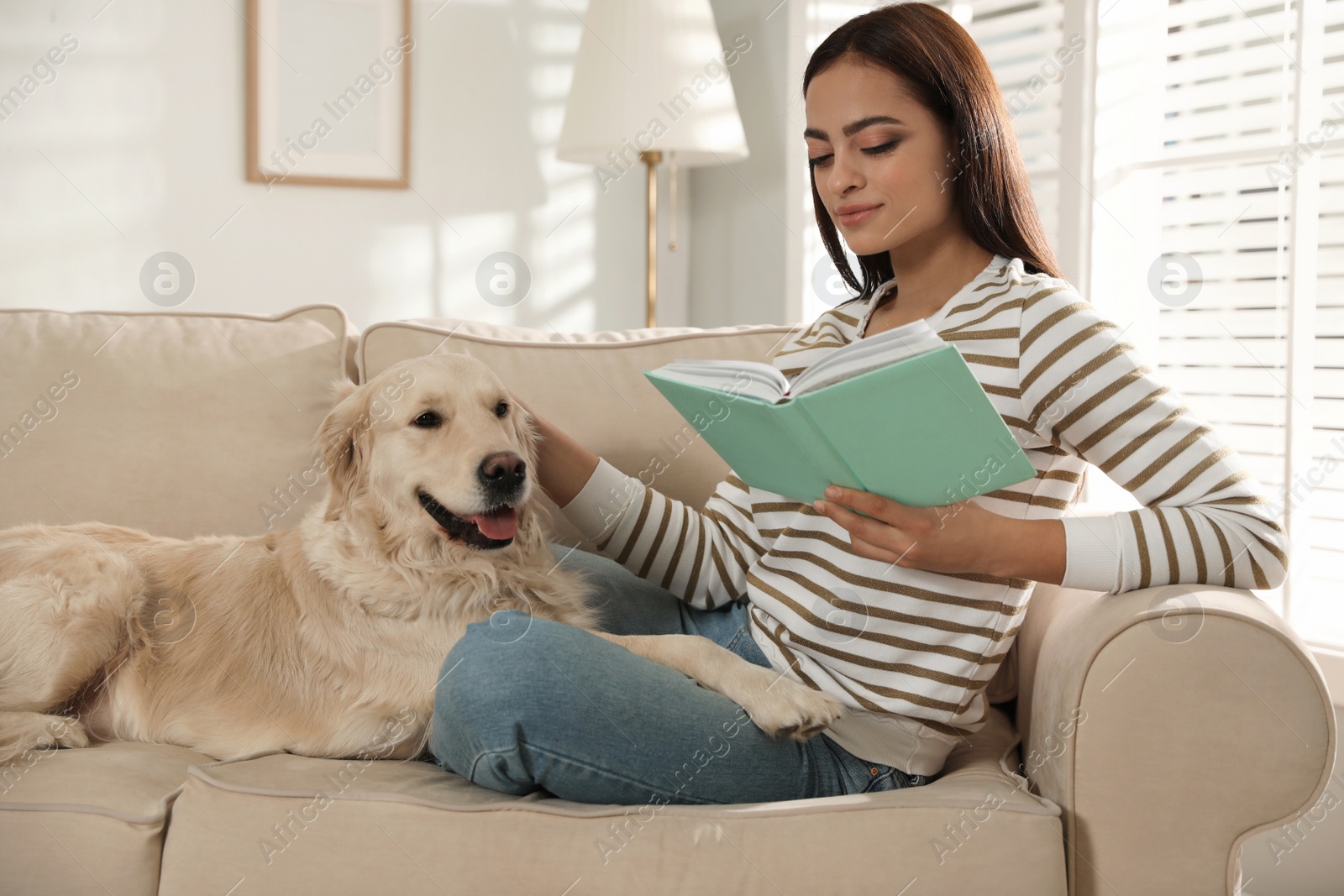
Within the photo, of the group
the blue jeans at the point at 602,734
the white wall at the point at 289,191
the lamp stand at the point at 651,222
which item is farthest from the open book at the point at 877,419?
the white wall at the point at 289,191

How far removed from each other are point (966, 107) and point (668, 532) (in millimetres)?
753

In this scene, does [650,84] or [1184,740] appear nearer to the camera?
Answer: [1184,740]

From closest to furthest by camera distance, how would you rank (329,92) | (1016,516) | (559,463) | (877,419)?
(877,419) → (1016,516) → (559,463) → (329,92)

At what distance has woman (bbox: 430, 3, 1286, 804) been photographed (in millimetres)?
1107

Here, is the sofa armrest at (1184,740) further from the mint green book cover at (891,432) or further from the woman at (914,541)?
the mint green book cover at (891,432)

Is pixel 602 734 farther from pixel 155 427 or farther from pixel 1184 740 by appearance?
pixel 155 427

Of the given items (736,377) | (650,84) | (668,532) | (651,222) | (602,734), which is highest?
(650,84)

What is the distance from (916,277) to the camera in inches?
54.7

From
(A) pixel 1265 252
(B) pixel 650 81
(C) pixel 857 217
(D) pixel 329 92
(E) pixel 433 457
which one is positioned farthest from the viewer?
(D) pixel 329 92

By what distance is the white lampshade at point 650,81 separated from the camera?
2.71m

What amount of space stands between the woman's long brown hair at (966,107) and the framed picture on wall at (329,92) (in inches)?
85.7

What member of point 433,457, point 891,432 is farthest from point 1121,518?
point 433,457

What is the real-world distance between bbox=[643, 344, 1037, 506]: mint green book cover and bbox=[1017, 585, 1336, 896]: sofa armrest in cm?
26

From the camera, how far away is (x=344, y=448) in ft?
4.97
